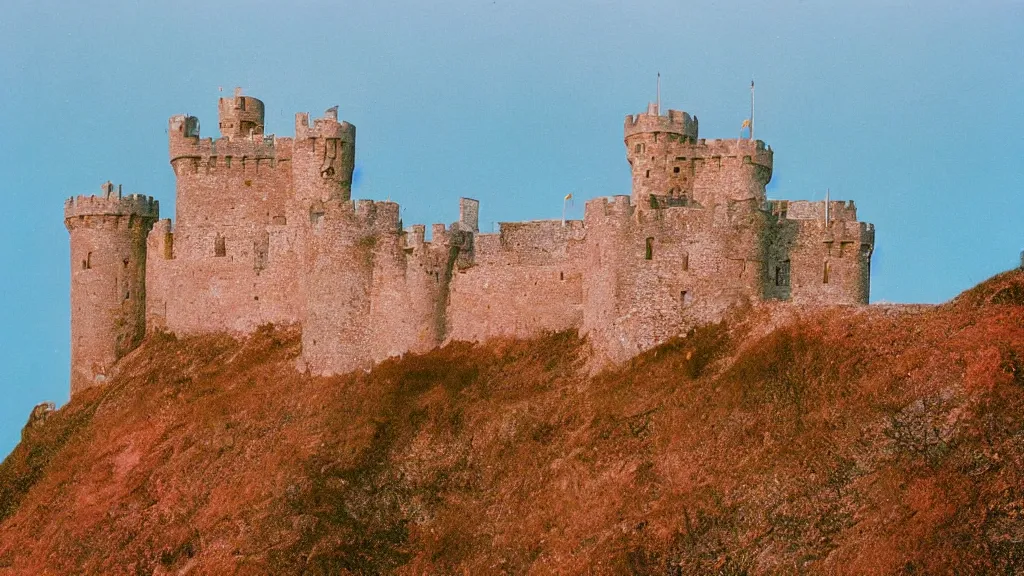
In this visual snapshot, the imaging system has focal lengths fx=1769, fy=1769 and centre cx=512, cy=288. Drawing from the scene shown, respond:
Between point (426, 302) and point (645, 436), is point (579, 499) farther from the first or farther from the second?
point (426, 302)

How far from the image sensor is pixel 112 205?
76125 mm

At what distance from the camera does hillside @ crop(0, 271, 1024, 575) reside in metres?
49.4

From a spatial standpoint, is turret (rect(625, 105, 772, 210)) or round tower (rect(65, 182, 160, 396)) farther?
round tower (rect(65, 182, 160, 396))

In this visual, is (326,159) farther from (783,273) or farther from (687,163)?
Answer: (783,273)

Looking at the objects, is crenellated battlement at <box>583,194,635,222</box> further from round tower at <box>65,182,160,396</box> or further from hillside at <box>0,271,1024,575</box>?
round tower at <box>65,182,160,396</box>

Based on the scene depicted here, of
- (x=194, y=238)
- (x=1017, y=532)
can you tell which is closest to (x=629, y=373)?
(x=1017, y=532)

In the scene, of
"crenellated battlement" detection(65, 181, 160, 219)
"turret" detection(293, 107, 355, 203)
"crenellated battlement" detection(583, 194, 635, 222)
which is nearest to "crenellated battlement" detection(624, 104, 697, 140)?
"crenellated battlement" detection(583, 194, 635, 222)

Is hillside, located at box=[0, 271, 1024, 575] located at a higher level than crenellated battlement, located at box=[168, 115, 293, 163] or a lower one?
lower

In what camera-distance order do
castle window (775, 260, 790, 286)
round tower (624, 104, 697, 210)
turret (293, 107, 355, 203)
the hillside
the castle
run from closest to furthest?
the hillside < the castle < castle window (775, 260, 790, 286) < round tower (624, 104, 697, 210) < turret (293, 107, 355, 203)

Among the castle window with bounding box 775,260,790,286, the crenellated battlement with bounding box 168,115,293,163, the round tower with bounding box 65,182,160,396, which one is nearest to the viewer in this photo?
the castle window with bounding box 775,260,790,286

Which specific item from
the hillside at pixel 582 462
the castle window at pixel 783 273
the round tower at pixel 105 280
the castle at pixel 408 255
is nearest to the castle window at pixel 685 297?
the castle at pixel 408 255

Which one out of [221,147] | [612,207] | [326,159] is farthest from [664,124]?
[221,147]

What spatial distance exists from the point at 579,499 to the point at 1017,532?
13.4m

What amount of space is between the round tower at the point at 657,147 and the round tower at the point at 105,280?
77.0 feet
